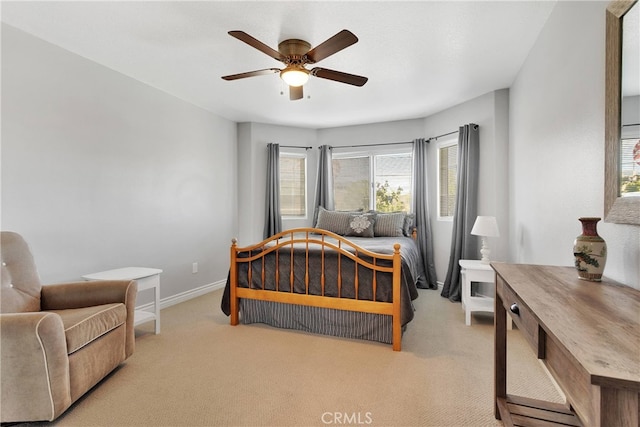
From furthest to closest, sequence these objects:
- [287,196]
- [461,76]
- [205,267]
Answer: [287,196] → [205,267] → [461,76]

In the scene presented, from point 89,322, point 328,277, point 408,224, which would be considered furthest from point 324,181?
point 89,322

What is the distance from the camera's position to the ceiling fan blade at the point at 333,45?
6.15 feet

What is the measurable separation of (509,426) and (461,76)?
2.96 m

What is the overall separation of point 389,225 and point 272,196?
1.85 metres

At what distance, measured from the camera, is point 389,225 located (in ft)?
13.8

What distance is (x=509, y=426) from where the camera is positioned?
1.47 meters

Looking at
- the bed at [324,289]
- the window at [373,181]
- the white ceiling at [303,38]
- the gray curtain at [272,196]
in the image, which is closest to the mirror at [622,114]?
the white ceiling at [303,38]

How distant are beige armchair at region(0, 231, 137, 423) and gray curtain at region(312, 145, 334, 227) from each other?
10.5ft

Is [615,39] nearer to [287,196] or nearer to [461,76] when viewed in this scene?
[461,76]

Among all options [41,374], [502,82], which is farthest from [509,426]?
[502,82]

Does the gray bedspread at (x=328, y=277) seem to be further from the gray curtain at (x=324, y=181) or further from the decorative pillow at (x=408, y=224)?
the gray curtain at (x=324, y=181)

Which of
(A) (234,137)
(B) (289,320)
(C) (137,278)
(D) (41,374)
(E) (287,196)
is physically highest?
(A) (234,137)

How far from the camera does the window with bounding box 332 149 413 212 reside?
189 inches

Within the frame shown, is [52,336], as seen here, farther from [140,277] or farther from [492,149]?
[492,149]
